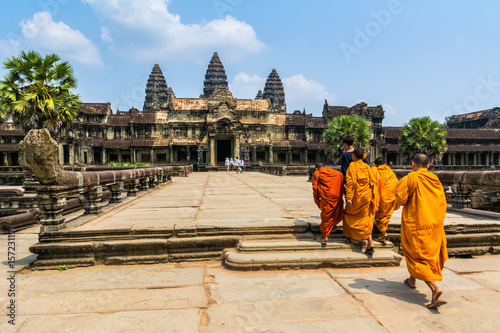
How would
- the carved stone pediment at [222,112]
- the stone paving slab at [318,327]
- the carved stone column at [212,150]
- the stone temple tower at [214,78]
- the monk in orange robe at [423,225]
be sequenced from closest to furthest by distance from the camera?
the stone paving slab at [318,327]
the monk in orange robe at [423,225]
the carved stone column at [212,150]
the carved stone pediment at [222,112]
the stone temple tower at [214,78]

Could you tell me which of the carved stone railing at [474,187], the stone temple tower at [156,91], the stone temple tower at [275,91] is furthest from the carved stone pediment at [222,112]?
the stone temple tower at [156,91]

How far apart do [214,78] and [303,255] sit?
72.1 m

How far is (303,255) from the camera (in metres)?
4.30


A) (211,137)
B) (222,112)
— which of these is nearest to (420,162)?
(211,137)

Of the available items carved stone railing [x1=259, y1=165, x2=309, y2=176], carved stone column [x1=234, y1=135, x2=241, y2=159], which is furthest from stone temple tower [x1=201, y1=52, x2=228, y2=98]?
carved stone railing [x1=259, y1=165, x2=309, y2=176]

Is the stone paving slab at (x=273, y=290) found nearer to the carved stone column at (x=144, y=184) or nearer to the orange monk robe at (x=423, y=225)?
the orange monk robe at (x=423, y=225)

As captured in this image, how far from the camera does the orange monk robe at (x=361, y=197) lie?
168 inches

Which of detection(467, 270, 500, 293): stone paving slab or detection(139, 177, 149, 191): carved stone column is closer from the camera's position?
detection(467, 270, 500, 293): stone paving slab

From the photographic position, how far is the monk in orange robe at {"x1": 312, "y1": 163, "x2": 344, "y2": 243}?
4.53 meters

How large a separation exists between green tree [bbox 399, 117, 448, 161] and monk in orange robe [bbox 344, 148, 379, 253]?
29527 millimetres

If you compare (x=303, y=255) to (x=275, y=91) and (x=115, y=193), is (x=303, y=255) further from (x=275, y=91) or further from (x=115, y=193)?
(x=275, y=91)

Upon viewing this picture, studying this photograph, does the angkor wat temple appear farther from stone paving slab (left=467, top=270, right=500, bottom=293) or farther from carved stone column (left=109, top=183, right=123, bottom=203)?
stone paving slab (left=467, top=270, right=500, bottom=293)

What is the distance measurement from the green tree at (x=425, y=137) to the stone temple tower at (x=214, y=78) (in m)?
48.1

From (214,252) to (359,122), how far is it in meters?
28.0
